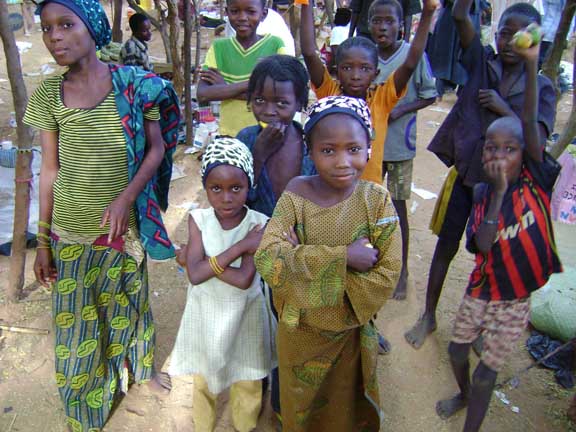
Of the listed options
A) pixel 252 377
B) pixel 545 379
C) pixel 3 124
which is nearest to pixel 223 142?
pixel 252 377

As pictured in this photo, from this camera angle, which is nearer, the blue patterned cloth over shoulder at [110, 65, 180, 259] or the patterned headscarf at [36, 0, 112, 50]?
the patterned headscarf at [36, 0, 112, 50]

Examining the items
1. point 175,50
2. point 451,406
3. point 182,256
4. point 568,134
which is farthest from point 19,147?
point 175,50

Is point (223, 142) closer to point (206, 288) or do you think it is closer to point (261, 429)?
point (206, 288)

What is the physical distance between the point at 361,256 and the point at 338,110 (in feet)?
1.51

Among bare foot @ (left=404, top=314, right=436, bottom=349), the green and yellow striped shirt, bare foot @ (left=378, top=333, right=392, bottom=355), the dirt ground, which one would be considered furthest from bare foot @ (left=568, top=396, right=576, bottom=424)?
the green and yellow striped shirt

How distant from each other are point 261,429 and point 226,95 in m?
1.70

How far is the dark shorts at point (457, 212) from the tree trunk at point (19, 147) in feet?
8.04

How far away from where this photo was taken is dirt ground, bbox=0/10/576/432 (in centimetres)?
234

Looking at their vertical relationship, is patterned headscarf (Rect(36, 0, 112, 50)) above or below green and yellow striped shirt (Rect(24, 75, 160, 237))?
above

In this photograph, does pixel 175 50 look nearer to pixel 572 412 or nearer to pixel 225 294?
pixel 225 294

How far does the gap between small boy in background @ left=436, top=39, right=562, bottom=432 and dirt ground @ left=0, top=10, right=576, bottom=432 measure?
44cm

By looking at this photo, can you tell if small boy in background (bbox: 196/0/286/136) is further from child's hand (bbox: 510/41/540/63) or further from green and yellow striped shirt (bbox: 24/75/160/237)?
Result: child's hand (bbox: 510/41/540/63)

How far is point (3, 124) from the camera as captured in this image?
6234mm

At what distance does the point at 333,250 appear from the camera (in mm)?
1451
